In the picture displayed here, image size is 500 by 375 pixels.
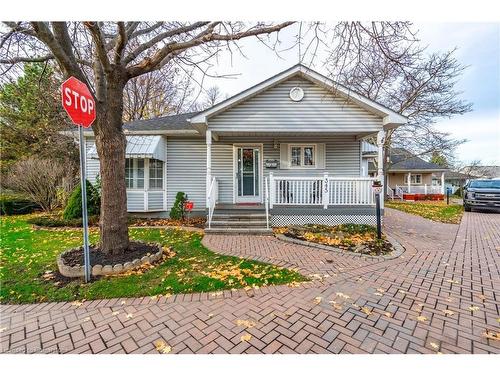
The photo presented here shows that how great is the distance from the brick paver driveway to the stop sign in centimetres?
274

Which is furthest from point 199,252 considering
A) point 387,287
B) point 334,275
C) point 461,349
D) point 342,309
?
point 461,349

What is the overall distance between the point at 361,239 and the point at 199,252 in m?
4.40

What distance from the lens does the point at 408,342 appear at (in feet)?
8.02

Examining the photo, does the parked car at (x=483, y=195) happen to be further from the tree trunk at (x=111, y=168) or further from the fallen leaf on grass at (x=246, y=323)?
the tree trunk at (x=111, y=168)

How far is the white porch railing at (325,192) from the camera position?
8156 millimetres

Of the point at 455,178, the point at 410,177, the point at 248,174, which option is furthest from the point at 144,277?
the point at 455,178

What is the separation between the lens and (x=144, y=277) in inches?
161

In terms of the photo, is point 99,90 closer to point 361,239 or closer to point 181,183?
point 181,183

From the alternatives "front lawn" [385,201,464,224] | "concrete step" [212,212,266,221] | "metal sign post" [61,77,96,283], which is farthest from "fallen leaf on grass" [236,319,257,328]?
"front lawn" [385,201,464,224]

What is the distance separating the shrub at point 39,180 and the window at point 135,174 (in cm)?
437

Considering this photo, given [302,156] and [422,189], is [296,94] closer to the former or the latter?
[302,156]

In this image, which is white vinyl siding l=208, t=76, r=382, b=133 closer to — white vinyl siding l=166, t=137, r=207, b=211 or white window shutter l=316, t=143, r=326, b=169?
white window shutter l=316, t=143, r=326, b=169

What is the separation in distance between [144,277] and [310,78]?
7.84 m

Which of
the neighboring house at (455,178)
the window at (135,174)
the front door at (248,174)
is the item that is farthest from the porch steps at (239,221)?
the neighboring house at (455,178)
